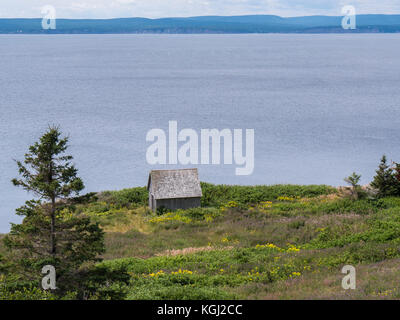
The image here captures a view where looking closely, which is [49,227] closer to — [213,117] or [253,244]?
[253,244]

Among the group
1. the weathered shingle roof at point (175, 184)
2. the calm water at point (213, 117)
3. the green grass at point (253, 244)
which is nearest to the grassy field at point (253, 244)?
the green grass at point (253, 244)

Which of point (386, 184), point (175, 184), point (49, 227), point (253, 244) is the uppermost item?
point (175, 184)

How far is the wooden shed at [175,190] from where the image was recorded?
147 feet

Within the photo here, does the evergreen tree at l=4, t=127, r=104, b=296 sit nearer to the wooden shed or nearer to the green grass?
the green grass

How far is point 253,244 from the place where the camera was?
31.7 metres

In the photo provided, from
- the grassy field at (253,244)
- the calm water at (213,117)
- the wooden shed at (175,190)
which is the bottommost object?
the grassy field at (253,244)

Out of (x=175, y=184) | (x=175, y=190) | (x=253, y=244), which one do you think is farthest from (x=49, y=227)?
(x=175, y=184)

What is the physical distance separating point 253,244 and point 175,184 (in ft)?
50.1

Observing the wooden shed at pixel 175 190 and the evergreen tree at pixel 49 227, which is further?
the wooden shed at pixel 175 190

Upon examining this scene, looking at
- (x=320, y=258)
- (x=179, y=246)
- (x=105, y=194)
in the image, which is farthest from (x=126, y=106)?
(x=320, y=258)

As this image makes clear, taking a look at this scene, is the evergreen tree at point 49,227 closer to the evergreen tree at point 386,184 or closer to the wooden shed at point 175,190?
the wooden shed at point 175,190

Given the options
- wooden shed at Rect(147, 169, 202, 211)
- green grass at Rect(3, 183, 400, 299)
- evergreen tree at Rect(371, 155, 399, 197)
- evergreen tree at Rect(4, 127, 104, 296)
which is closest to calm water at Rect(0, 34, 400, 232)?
wooden shed at Rect(147, 169, 202, 211)

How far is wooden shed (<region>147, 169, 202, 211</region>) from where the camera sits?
147ft

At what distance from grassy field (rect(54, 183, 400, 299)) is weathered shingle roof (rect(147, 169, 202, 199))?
6.20 ft
